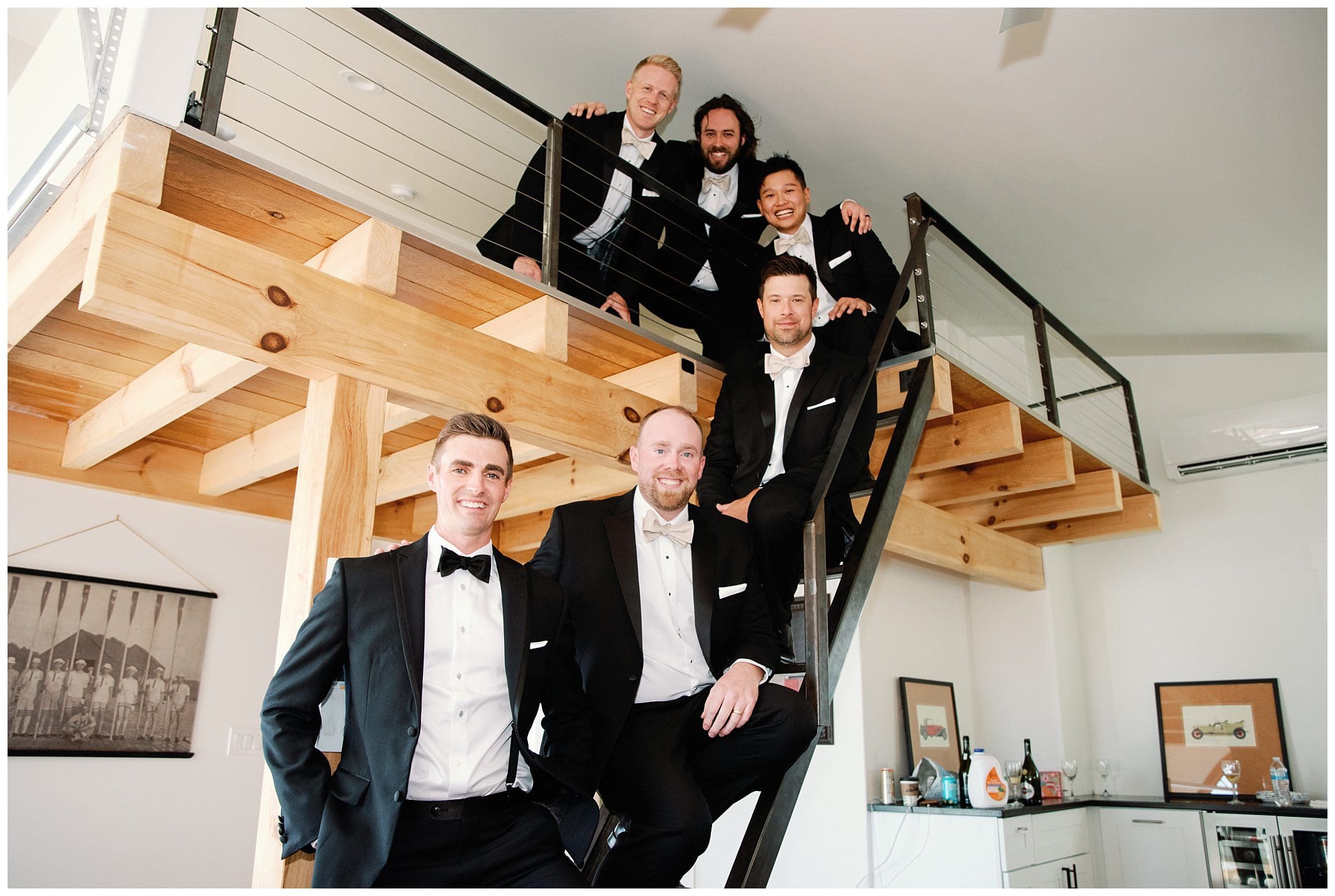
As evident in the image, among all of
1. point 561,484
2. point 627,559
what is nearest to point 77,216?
point 627,559

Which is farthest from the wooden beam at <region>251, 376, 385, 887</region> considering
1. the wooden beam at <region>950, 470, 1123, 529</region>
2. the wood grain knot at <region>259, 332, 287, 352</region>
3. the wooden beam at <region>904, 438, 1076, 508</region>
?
the wooden beam at <region>950, 470, 1123, 529</region>

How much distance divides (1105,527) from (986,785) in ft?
6.24

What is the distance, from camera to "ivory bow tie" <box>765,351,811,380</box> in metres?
3.33

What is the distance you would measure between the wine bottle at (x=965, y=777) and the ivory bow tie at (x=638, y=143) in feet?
11.2

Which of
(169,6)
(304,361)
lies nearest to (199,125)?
(169,6)

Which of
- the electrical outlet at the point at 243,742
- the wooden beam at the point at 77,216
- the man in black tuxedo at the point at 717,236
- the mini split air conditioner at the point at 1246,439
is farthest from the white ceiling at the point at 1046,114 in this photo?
the electrical outlet at the point at 243,742

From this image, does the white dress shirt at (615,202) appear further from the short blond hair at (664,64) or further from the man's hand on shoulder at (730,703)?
the man's hand on shoulder at (730,703)

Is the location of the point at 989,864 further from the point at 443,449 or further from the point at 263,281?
the point at 263,281

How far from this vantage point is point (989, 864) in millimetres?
4531

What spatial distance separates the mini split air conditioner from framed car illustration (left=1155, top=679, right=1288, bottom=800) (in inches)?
48.4

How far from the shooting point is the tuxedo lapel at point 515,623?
1991 millimetres

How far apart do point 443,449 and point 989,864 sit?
3682 millimetres

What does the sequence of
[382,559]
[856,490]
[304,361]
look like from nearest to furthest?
1. [382,559]
2. [304,361]
3. [856,490]

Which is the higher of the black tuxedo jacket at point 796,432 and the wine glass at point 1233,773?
the black tuxedo jacket at point 796,432
